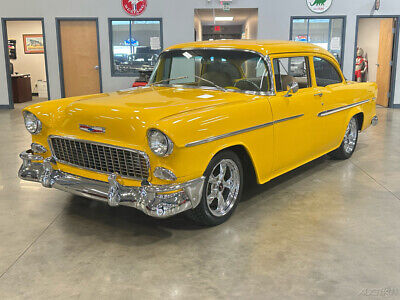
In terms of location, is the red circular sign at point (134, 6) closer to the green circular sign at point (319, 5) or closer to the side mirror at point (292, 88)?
the green circular sign at point (319, 5)

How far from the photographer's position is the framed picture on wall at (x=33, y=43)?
15227mm

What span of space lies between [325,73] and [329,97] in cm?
37

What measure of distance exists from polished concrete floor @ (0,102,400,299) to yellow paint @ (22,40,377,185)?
1.60ft

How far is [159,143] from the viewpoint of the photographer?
3008 millimetres

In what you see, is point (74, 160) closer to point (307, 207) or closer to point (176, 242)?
point (176, 242)

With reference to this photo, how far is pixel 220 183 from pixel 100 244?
114 cm

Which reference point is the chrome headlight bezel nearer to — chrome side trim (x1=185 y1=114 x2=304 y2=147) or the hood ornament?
the hood ornament

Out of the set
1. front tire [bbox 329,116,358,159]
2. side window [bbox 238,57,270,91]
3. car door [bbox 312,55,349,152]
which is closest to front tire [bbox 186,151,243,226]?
side window [bbox 238,57,270,91]

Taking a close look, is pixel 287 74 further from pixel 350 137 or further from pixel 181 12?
pixel 181 12

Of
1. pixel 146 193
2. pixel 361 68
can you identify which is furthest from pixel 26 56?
pixel 146 193

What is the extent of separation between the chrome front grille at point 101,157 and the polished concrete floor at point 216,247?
1.84ft

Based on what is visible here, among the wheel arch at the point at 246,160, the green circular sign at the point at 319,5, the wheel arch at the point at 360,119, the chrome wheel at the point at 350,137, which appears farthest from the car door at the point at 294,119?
the green circular sign at the point at 319,5

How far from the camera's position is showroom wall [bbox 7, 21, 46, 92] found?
Result: 1523 cm

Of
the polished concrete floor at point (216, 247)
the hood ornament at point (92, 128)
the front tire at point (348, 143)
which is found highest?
the hood ornament at point (92, 128)
